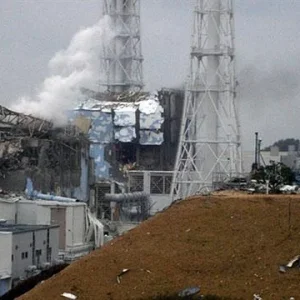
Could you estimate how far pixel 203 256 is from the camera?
20.9 meters

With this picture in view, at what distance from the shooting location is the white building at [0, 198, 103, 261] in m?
49.2

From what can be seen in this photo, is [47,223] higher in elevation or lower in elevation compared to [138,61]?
lower

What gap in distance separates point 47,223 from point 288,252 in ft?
96.6

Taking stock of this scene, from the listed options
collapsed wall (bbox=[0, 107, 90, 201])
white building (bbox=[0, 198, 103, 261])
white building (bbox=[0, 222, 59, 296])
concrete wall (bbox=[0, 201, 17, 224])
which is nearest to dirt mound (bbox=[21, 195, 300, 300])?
white building (bbox=[0, 222, 59, 296])

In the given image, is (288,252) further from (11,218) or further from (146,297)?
(11,218)

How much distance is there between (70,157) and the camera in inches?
2687

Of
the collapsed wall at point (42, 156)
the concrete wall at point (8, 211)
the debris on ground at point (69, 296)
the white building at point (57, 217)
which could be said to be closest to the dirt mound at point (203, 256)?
the debris on ground at point (69, 296)

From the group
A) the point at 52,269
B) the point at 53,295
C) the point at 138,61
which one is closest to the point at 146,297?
the point at 53,295

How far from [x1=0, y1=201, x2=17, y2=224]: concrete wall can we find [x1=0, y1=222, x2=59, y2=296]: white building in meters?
6.09

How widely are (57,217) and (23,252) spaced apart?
36.8 feet

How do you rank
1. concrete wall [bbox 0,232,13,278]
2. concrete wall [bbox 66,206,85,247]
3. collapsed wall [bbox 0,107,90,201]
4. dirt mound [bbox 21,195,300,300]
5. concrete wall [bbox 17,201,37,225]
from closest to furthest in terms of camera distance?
1. dirt mound [bbox 21,195,300,300]
2. concrete wall [bbox 0,232,13,278]
3. concrete wall [bbox 17,201,37,225]
4. concrete wall [bbox 66,206,85,247]
5. collapsed wall [bbox 0,107,90,201]

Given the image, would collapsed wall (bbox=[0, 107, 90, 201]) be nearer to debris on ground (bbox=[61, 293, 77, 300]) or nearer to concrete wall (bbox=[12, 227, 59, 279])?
concrete wall (bbox=[12, 227, 59, 279])

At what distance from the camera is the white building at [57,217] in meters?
49.2

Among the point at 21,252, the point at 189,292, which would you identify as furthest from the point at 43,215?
the point at 189,292
